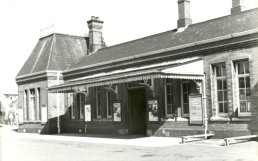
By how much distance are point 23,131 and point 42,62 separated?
5706mm

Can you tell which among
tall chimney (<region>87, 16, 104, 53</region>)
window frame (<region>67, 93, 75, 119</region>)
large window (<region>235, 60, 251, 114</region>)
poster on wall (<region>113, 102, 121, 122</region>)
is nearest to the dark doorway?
poster on wall (<region>113, 102, 121, 122</region>)

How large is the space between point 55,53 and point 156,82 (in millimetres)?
11394

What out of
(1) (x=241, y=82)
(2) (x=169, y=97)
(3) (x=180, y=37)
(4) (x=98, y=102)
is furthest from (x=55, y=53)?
(1) (x=241, y=82)

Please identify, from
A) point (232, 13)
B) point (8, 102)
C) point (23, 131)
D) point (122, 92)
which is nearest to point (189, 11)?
point (232, 13)

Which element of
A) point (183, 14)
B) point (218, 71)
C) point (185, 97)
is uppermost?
point (183, 14)

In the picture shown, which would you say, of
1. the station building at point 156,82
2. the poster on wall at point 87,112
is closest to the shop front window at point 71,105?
the station building at point 156,82

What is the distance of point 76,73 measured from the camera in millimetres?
25359

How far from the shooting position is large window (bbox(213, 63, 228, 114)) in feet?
51.9

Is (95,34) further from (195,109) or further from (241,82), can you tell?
(241,82)

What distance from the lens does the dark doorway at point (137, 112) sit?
20938mm

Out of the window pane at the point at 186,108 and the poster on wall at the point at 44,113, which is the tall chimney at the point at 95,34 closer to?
the poster on wall at the point at 44,113

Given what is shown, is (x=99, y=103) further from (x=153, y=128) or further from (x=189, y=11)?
(x=189, y=11)

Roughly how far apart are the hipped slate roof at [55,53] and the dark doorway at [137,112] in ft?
26.2

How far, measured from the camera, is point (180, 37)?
1947 centimetres
